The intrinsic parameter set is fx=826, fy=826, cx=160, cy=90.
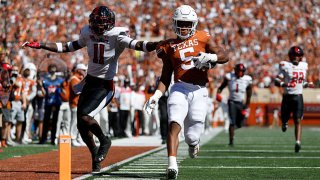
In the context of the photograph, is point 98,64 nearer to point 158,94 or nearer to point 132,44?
point 132,44

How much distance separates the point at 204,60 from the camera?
8578 millimetres

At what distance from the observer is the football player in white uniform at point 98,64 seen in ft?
31.9

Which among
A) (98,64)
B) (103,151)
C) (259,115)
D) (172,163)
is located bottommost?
(259,115)

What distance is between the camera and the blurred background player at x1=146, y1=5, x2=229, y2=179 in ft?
29.0

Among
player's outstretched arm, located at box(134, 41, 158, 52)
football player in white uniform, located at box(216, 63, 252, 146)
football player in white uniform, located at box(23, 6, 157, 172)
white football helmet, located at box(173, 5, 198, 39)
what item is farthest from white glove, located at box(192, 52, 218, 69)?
football player in white uniform, located at box(216, 63, 252, 146)

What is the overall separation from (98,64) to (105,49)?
20 centimetres

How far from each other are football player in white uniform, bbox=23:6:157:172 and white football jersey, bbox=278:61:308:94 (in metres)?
5.40

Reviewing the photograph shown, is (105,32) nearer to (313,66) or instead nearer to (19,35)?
(19,35)

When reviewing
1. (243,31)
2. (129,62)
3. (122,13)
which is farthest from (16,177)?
(243,31)

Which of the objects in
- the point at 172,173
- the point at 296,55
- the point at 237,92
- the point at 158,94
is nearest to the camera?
the point at 172,173

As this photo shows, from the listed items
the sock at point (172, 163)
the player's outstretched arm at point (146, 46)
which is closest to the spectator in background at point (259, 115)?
the player's outstretched arm at point (146, 46)

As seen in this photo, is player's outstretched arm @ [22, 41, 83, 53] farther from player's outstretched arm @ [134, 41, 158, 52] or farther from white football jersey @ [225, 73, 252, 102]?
white football jersey @ [225, 73, 252, 102]

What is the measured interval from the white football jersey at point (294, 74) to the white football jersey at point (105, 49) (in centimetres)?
542

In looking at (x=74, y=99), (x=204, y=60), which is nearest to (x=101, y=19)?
(x=204, y=60)
